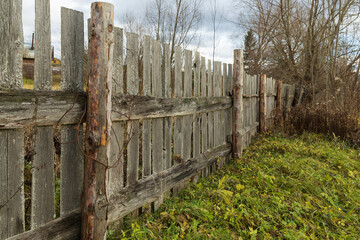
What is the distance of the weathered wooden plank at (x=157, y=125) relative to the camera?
254 cm

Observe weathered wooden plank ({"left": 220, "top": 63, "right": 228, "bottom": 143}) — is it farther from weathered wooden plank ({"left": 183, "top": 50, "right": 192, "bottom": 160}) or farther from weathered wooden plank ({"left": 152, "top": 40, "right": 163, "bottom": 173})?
weathered wooden plank ({"left": 152, "top": 40, "right": 163, "bottom": 173})

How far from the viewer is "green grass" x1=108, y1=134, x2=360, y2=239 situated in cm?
229

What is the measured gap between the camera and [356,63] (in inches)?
356

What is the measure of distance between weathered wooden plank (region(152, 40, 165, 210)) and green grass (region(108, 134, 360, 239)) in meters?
0.45

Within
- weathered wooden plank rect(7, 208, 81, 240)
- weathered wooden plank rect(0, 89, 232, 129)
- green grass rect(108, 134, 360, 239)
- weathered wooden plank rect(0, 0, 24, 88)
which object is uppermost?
weathered wooden plank rect(0, 0, 24, 88)

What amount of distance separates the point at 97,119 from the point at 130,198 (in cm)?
89

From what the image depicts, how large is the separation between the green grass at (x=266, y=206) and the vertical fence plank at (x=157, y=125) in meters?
0.46

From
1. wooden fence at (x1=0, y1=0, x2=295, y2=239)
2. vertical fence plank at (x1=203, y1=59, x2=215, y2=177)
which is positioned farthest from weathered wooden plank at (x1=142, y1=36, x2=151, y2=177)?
vertical fence plank at (x1=203, y1=59, x2=215, y2=177)

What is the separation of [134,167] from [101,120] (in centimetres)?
75

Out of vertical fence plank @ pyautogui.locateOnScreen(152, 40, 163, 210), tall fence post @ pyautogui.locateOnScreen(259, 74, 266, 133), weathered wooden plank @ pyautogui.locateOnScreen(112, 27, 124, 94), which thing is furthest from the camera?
tall fence post @ pyautogui.locateOnScreen(259, 74, 266, 133)

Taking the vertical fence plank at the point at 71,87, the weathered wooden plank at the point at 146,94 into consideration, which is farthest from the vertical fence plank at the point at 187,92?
the vertical fence plank at the point at 71,87

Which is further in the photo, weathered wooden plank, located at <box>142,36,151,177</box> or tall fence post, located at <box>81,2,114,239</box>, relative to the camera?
weathered wooden plank, located at <box>142,36,151,177</box>

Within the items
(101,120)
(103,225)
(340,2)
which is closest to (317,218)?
(103,225)

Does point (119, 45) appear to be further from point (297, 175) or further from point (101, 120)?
point (297, 175)
